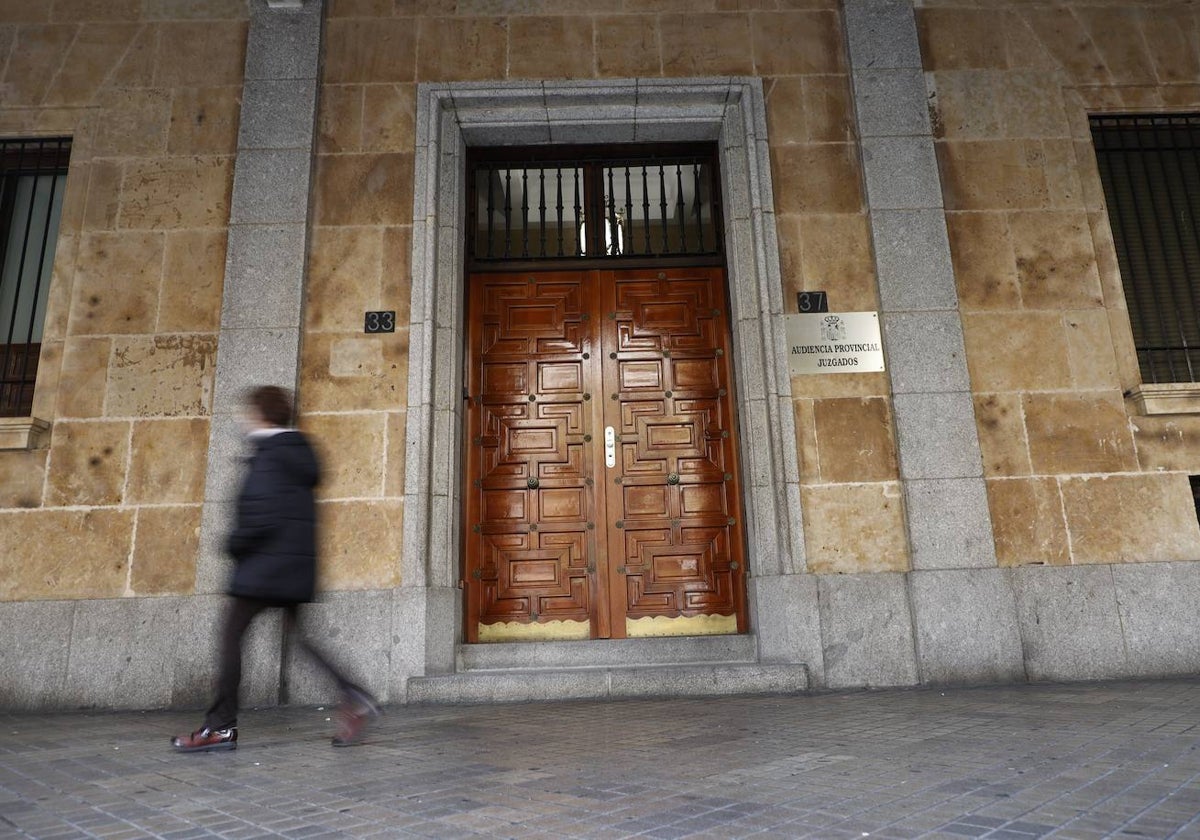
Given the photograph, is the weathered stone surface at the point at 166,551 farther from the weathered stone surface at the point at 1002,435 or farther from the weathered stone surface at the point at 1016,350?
the weathered stone surface at the point at 1016,350

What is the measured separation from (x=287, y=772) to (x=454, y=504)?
286 cm

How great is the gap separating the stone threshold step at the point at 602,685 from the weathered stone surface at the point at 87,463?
2643 mm

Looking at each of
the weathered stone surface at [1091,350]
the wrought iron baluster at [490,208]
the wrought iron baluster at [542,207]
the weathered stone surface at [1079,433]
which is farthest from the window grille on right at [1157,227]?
the wrought iron baluster at [490,208]

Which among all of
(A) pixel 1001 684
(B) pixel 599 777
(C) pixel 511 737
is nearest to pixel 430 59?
(C) pixel 511 737

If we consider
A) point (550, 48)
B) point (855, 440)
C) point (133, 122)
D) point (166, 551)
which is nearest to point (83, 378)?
point (166, 551)

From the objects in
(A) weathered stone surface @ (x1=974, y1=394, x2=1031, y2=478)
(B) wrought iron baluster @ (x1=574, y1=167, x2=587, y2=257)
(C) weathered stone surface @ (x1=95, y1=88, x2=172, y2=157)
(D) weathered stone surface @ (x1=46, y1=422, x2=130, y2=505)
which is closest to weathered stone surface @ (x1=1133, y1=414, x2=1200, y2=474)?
(A) weathered stone surface @ (x1=974, y1=394, x2=1031, y2=478)

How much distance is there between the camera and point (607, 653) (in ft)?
18.7

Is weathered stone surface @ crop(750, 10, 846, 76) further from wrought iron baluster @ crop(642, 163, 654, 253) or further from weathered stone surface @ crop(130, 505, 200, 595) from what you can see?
weathered stone surface @ crop(130, 505, 200, 595)

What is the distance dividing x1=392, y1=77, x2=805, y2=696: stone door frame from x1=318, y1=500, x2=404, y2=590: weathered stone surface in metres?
0.10

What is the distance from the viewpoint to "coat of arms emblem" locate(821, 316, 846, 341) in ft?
19.6

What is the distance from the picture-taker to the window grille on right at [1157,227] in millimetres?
6242

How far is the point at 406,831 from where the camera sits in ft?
7.45

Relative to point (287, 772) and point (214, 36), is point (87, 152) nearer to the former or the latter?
point (214, 36)

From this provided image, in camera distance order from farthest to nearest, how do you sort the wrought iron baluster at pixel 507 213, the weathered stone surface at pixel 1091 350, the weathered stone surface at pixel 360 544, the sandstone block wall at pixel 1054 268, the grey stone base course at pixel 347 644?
1. the wrought iron baluster at pixel 507 213
2. the weathered stone surface at pixel 1091 350
3. the sandstone block wall at pixel 1054 268
4. the weathered stone surface at pixel 360 544
5. the grey stone base course at pixel 347 644
